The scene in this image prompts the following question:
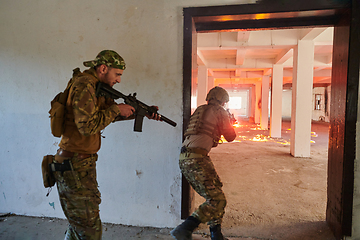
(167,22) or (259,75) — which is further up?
(259,75)

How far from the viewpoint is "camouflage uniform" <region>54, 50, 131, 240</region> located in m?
1.64

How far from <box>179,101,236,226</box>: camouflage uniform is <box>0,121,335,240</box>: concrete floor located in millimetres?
471

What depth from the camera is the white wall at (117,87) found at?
2570mm

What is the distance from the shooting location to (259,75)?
13680 mm

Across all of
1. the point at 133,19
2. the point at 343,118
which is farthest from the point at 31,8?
the point at 343,118

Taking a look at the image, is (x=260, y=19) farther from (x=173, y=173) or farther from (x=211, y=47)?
(x=211, y=47)

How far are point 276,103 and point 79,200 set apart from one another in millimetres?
9497

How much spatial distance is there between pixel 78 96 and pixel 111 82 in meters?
0.33

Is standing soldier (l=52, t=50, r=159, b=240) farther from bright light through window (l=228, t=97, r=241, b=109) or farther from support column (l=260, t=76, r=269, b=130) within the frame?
bright light through window (l=228, t=97, r=241, b=109)

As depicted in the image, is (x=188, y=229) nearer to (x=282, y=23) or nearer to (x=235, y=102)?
(x=282, y=23)

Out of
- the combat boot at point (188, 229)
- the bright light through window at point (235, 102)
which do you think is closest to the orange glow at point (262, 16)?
the combat boot at point (188, 229)

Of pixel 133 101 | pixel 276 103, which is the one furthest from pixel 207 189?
pixel 276 103

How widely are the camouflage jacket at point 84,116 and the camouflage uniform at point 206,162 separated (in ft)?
2.80

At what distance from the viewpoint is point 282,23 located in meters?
2.60
